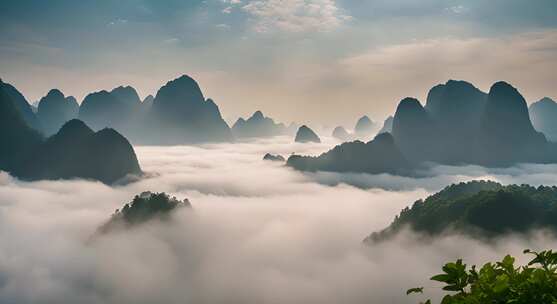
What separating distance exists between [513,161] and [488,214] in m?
108

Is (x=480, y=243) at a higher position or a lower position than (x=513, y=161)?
lower

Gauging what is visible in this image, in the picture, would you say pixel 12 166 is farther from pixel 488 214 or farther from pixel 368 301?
pixel 488 214

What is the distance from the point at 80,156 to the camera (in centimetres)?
11094

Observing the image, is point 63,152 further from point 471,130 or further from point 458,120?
point 471,130

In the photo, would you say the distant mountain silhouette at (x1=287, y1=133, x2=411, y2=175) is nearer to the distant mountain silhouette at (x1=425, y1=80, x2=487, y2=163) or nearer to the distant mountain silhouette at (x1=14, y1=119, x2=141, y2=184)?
the distant mountain silhouette at (x1=425, y1=80, x2=487, y2=163)

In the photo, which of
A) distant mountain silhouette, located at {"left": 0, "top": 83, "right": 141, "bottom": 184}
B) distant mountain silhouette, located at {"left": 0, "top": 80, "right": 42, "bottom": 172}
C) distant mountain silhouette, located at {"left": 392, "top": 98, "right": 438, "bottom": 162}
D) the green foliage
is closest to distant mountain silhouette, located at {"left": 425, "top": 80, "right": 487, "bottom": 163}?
distant mountain silhouette, located at {"left": 392, "top": 98, "right": 438, "bottom": 162}

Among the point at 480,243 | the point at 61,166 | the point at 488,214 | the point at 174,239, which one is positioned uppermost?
the point at 61,166

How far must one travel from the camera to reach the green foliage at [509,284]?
10.9 ft

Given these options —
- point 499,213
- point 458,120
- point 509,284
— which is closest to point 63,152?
point 499,213

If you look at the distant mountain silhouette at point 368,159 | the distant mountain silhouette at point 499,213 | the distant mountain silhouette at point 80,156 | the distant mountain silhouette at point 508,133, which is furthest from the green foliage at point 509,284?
the distant mountain silhouette at point 508,133

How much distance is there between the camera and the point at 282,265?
95.4 meters

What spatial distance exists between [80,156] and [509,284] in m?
122

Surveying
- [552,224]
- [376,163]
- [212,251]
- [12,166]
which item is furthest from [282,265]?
[12,166]

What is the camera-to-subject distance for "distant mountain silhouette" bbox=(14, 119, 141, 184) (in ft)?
357
